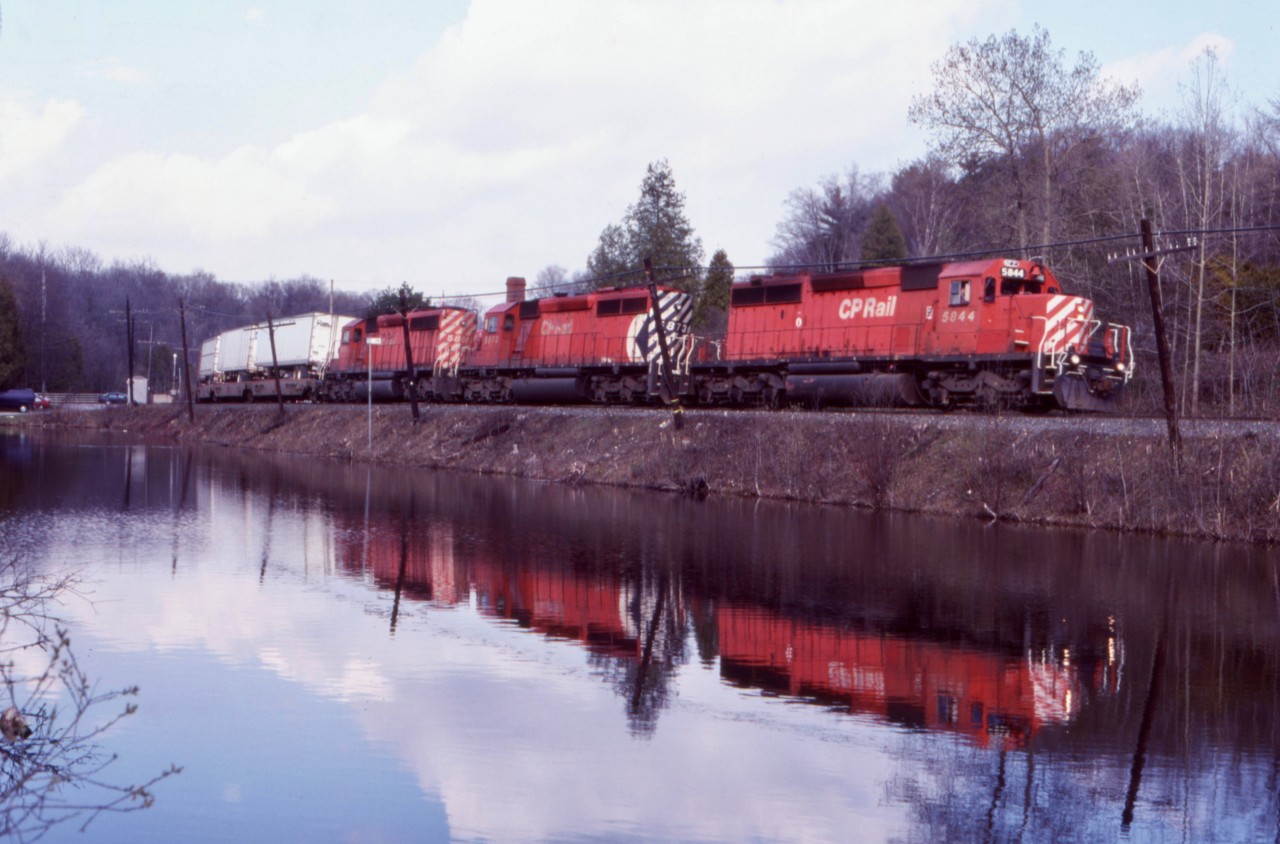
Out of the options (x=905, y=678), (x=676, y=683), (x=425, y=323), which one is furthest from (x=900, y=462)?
(x=425, y=323)

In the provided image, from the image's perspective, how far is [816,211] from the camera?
96250mm

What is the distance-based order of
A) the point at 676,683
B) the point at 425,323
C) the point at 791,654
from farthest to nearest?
1. the point at 425,323
2. the point at 791,654
3. the point at 676,683

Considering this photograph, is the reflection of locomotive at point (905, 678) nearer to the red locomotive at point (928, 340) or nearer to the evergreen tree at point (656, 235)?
the red locomotive at point (928, 340)

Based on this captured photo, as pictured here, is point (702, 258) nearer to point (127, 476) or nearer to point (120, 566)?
point (127, 476)

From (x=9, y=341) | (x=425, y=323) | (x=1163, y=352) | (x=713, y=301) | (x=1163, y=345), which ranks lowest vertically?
(x=1163, y=352)

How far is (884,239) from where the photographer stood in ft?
236

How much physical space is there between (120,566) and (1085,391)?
20407 mm

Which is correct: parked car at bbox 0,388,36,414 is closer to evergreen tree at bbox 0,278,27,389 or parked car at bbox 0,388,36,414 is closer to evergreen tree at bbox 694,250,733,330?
evergreen tree at bbox 0,278,27,389

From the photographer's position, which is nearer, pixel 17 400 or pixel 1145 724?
pixel 1145 724

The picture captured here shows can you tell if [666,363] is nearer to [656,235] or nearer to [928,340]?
[928,340]

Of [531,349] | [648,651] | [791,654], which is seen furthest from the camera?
[531,349]

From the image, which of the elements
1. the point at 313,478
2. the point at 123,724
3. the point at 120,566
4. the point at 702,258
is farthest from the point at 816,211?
the point at 123,724

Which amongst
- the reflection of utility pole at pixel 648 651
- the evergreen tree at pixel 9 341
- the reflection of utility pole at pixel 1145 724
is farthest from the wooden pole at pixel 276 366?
the reflection of utility pole at pixel 1145 724

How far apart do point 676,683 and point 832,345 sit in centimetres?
2252
